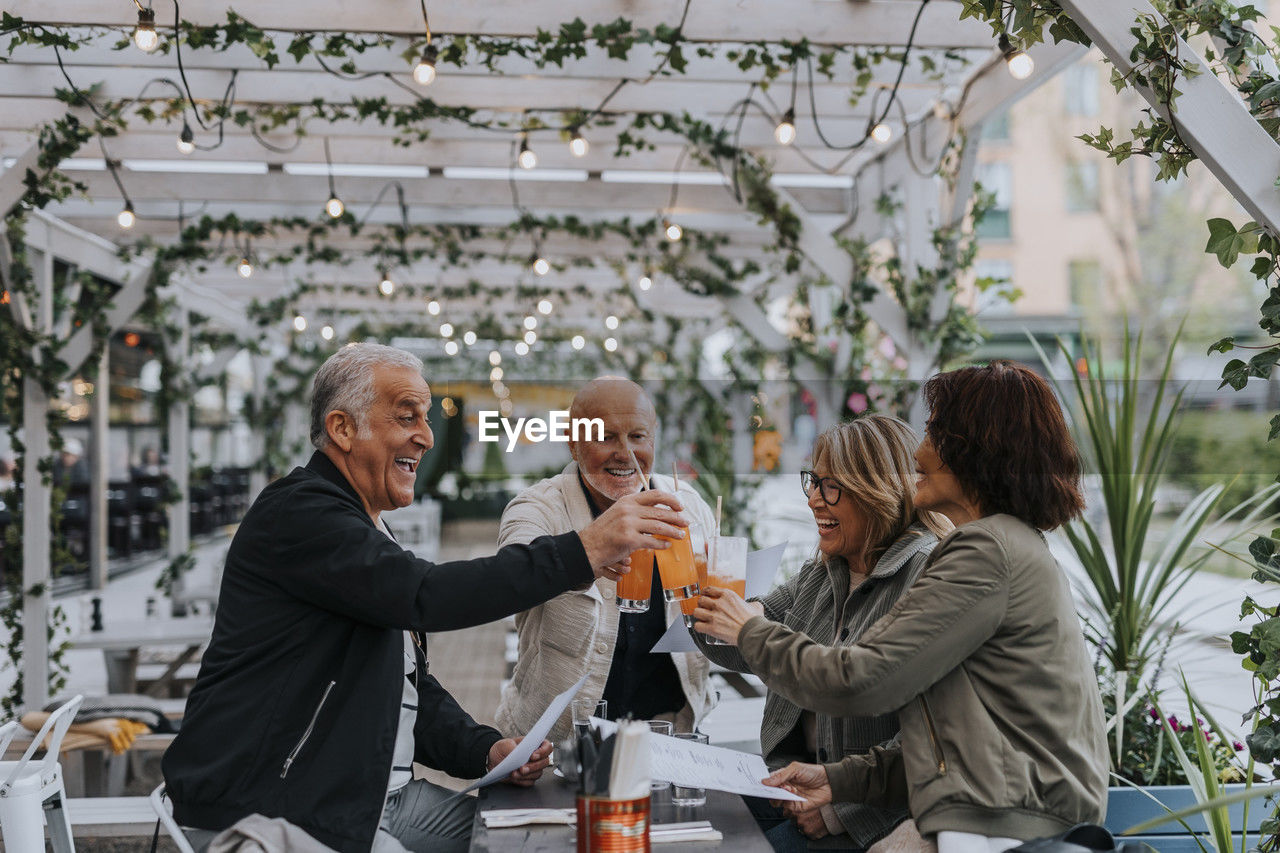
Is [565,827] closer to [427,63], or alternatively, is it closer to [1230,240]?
[1230,240]

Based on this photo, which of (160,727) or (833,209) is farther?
(833,209)

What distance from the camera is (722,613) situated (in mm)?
1965

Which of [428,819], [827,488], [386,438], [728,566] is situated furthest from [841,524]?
[428,819]

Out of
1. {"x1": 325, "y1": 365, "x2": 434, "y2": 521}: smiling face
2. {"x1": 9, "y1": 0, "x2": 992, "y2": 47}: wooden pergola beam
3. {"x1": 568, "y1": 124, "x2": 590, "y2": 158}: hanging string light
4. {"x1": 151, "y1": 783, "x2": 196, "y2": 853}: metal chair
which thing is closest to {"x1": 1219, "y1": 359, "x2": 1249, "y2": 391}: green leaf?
{"x1": 325, "y1": 365, "x2": 434, "y2": 521}: smiling face

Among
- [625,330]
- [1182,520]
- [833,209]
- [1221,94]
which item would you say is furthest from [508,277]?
[1221,94]

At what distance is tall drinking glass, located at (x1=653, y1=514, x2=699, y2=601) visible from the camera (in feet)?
6.73

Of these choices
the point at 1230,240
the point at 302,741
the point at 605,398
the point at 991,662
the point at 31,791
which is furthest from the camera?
the point at 605,398

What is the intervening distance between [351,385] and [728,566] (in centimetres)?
83

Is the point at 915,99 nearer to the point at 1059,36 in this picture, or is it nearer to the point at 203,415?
the point at 1059,36

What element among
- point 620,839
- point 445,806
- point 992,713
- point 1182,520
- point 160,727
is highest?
point 1182,520

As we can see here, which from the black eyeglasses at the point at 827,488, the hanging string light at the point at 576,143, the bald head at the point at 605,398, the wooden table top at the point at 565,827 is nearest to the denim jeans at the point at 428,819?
the wooden table top at the point at 565,827

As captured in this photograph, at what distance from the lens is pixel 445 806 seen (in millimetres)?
2336

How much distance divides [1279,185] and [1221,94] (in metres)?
0.21

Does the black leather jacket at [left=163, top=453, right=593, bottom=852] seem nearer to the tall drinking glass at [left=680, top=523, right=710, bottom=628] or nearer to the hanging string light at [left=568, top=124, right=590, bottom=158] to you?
the tall drinking glass at [left=680, top=523, right=710, bottom=628]
